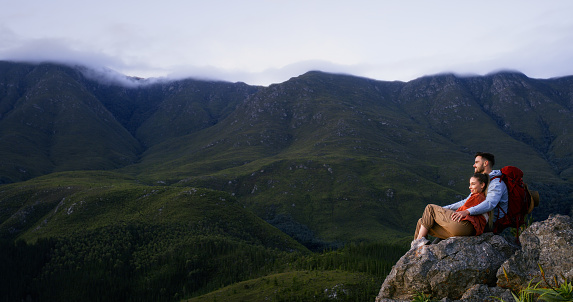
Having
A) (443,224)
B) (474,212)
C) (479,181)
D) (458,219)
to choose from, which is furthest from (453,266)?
(479,181)

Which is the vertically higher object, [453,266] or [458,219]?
[458,219]

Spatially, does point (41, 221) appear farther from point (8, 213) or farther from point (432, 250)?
point (432, 250)

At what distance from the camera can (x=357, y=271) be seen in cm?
6241

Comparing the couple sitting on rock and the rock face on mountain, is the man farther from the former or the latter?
the rock face on mountain

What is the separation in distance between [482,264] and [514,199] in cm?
344

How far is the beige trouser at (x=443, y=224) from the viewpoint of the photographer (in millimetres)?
16297

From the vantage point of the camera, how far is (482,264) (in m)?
15.7

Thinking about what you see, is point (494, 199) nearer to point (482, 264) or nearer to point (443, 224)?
point (443, 224)

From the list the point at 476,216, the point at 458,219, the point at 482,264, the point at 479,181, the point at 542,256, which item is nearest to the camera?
the point at 542,256

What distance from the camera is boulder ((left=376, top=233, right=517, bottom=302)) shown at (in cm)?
1568

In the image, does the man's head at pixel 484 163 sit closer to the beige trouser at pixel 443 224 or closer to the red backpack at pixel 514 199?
the red backpack at pixel 514 199

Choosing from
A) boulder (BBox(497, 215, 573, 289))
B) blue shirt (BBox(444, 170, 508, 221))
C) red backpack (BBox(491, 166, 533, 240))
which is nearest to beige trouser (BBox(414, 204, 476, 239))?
blue shirt (BBox(444, 170, 508, 221))

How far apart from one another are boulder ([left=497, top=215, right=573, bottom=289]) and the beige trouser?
210cm

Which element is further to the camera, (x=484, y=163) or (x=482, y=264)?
(x=484, y=163)
